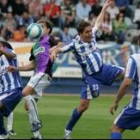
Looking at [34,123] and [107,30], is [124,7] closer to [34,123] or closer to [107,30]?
[107,30]

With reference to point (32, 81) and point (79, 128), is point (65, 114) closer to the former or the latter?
point (79, 128)

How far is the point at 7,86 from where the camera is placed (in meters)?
11.5

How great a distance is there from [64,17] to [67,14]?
0.35 metres

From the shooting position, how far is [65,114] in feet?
54.5

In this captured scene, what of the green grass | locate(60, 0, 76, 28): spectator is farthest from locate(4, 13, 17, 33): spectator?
the green grass

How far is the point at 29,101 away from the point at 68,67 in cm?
1192

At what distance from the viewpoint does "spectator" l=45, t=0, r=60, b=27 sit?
26.4 meters

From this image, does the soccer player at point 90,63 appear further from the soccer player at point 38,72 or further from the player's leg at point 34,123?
the player's leg at point 34,123

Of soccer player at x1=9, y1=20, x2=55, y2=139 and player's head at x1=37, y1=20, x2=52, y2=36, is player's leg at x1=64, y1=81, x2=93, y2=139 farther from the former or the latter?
player's head at x1=37, y1=20, x2=52, y2=36

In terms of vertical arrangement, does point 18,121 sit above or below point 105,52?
above

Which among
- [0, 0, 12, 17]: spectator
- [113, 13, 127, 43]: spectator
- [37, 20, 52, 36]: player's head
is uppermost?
[37, 20, 52, 36]: player's head

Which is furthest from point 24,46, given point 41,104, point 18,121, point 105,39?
point 18,121

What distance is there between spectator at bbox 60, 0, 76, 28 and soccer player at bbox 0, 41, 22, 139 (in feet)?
48.6

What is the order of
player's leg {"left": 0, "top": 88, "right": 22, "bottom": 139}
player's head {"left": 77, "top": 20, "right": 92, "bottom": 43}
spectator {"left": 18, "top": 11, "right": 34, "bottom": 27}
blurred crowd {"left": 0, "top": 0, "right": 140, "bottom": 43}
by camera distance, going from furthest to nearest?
spectator {"left": 18, "top": 11, "right": 34, "bottom": 27} → blurred crowd {"left": 0, "top": 0, "right": 140, "bottom": 43} → player's head {"left": 77, "top": 20, "right": 92, "bottom": 43} → player's leg {"left": 0, "top": 88, "right": 22, "bottom": 139}
